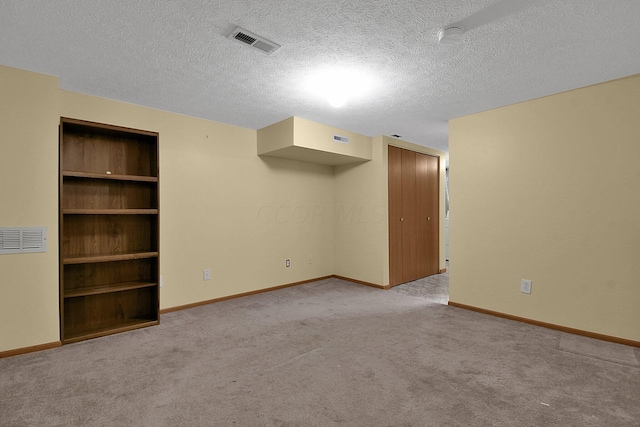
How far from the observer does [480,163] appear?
3586 millimetres

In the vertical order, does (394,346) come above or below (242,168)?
below

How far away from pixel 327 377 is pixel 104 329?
7.29 ft

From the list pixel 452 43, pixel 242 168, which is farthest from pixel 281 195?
pixel 452 43

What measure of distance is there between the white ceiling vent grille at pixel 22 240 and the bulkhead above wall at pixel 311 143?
2495 millimetres

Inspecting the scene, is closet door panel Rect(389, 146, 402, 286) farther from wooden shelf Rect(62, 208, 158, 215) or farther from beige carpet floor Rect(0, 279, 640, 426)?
wooden shelf Rect(62, 208, 158, 215)

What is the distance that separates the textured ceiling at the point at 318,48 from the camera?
1.75 meters

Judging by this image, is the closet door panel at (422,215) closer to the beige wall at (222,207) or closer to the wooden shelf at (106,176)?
the beige wall at (222,207)

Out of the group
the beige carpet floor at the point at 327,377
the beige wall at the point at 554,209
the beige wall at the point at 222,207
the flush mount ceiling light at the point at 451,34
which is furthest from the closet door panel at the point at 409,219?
the flush mount ceiling light at the point at 451,34

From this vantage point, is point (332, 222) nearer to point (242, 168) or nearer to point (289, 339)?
point (242, 168)

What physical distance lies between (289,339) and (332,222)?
280 centimetres

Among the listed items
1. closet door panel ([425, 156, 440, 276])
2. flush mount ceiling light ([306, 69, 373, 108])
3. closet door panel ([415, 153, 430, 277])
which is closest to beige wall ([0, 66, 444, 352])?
closet door panel ([425, 156, 440, 276])

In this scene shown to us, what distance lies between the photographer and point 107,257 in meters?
2.85

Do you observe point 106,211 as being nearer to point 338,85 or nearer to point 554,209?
point 338,85

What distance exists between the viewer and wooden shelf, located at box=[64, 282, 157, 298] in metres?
2.74
